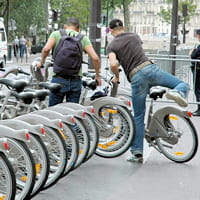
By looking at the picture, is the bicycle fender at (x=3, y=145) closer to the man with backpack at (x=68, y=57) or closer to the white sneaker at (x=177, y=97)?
the man with backpack at (x=68, y=57)

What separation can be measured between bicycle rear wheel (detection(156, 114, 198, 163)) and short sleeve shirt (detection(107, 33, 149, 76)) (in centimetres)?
79

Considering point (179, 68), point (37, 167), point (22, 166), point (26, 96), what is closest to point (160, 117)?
point (26, 96)

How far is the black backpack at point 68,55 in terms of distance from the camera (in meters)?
7.50

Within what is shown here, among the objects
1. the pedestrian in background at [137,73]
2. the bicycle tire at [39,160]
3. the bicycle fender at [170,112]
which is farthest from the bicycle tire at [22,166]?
the bicycle fender at [170,112]

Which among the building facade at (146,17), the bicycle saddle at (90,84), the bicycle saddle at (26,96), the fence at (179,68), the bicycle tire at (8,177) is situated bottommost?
the building facade at (146,17)

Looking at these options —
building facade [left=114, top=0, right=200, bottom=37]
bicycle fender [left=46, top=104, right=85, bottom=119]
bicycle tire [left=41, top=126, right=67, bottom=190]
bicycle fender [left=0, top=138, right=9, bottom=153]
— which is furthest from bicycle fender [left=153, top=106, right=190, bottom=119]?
building facade [left=114, top=0, right=200, bottom=37]

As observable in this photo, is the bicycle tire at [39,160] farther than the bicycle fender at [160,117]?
No

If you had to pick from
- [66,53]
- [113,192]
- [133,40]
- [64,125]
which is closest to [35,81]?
[66,53]

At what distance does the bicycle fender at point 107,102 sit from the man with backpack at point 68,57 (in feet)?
0.80

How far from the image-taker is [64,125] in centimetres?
640

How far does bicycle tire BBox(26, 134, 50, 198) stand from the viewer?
5.63m

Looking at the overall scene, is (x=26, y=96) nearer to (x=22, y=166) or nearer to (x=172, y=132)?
(x=22, y=166)

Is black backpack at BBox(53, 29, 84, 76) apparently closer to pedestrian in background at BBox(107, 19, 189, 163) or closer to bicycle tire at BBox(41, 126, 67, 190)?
pedestrian in background at BBox(107, 19, 189, 163)

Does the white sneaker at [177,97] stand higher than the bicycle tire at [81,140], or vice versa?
the white sneaker at [177,97]
